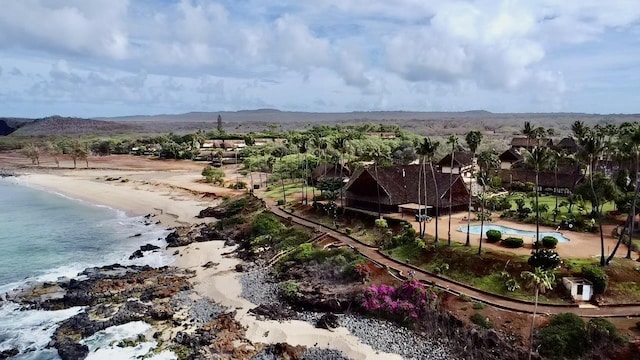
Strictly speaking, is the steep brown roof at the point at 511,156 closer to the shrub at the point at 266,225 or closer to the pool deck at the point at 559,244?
the pool deck at the point at 559,244

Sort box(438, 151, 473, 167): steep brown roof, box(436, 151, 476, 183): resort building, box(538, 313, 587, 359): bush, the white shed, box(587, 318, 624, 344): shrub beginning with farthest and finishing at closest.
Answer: box(438, 151, 473, 167): steep brown roof
box(436, 151, 476, 183): resort building
the white shed
box(538, 313, 587, 359): bush
box(587, 318, 624, 344): shrub

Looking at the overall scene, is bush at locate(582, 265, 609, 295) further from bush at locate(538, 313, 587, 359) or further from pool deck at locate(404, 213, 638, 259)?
pool deck at locate(404, 213, 638, 259)

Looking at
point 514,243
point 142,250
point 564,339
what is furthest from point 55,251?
point 564,339

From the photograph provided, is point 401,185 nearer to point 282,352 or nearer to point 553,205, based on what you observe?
point 553,205

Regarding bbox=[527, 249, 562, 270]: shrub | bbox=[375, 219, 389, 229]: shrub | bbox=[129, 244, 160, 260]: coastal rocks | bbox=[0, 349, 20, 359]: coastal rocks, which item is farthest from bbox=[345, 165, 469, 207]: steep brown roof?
bbox=[0, 349, 20, 359]: coastal rocks

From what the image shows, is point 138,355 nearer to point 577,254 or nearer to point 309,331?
point 309,331

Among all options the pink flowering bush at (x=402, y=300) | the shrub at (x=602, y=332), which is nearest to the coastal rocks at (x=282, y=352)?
the pink flowering bush at (x=402, y=300)

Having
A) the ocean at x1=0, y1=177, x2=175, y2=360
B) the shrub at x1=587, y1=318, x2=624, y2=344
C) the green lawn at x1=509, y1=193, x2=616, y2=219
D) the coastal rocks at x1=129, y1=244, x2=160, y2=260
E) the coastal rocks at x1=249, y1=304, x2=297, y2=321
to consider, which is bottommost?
the ocean at x1=0, y1=177, x2=175, y2=360
